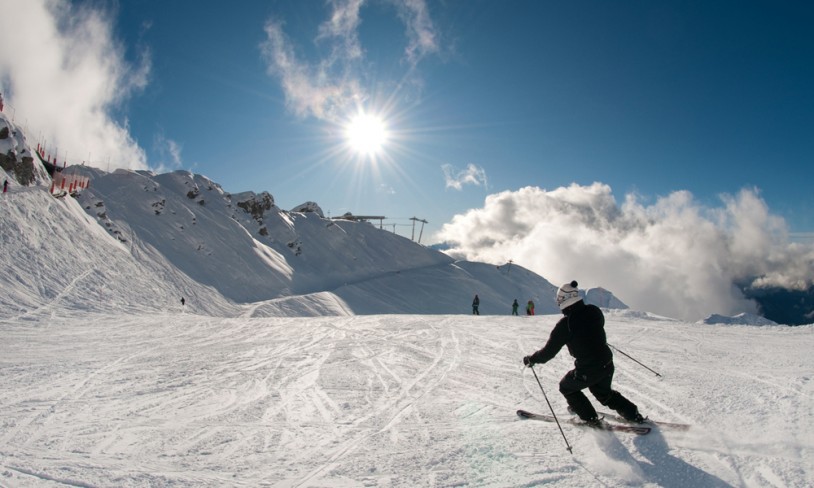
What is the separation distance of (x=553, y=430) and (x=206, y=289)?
4079 centimetres

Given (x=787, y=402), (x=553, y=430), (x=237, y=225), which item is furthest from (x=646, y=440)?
(x=237, y=225)

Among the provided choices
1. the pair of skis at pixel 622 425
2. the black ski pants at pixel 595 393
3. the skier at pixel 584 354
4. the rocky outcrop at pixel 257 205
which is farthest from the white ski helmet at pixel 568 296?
the rocky outcrop at pixel 257 205

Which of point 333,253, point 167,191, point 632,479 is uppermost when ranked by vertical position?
point 167,191

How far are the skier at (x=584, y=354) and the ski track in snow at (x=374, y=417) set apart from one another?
367 mm

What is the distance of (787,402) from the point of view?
20.4 ft

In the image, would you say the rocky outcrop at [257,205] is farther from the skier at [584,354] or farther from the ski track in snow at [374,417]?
the skier at [584,354]

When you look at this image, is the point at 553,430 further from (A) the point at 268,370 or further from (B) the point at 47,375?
(B) the point at 47,375

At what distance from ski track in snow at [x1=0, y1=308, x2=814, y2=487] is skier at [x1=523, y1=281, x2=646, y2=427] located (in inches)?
14.5

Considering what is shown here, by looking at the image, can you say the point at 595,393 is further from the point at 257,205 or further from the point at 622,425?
the point at 257,205

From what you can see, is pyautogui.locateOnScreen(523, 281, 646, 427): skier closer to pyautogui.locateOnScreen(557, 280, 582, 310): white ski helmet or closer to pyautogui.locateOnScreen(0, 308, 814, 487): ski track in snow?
pyautogui.locateOnScreen(557, 280, 582, 310): white ski helmet

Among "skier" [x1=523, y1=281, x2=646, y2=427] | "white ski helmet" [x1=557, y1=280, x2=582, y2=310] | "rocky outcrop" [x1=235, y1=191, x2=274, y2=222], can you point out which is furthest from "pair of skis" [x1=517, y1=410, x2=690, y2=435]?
"rocky outcrop" [x1=235, y1=191, x2=274, y2=222]

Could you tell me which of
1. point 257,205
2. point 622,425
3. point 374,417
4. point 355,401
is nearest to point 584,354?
point 622,425

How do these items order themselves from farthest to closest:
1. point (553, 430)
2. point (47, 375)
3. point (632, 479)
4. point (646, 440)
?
point (47, 375) < point (553, 430) < point (646, 440) < point (632, 479)

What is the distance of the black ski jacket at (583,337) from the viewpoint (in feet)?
17.6
